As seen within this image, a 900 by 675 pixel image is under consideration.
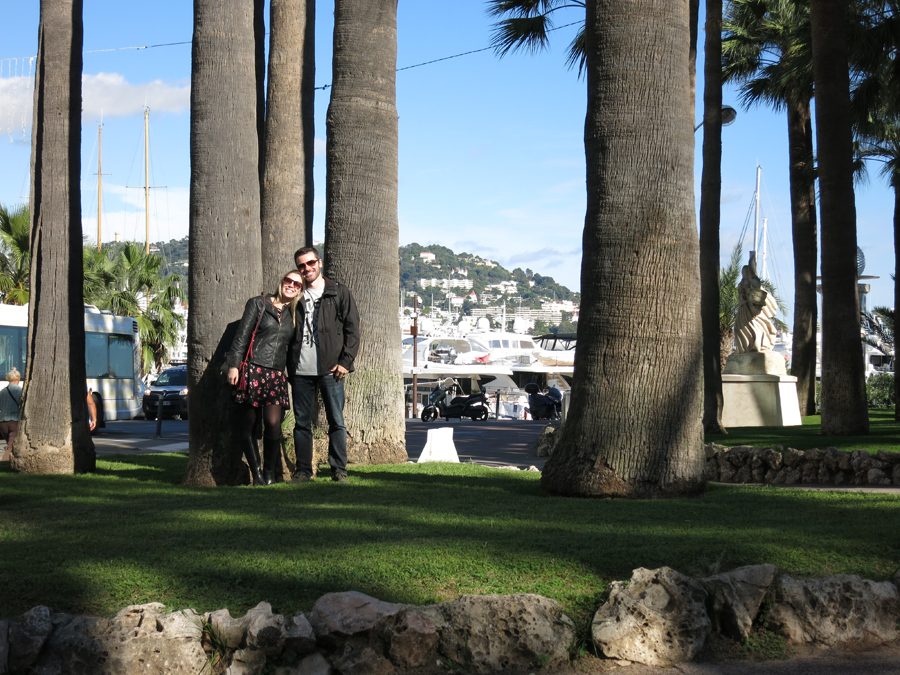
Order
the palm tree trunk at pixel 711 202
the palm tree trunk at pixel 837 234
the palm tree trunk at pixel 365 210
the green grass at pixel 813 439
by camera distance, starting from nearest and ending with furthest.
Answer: the palm tree trunk at pixel 365 210 → the green grass at pixel 813 439 → the palm tree trunk at pixel 837 234 → the palm tree trunk at pixel 711 202

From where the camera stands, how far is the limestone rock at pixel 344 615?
4.33m

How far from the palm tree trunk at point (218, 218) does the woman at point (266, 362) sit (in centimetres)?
28

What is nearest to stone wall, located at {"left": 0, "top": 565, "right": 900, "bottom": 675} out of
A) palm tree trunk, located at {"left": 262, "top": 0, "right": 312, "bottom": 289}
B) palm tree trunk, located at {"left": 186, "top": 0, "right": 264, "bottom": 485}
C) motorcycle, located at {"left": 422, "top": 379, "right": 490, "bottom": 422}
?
palm tree trunk, located at {"left": 186, "top": 0, "right": 264, "bottom": 485}

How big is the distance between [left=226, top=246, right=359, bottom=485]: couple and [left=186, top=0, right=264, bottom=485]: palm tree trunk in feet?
1.06

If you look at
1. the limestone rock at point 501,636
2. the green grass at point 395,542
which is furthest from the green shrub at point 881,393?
the limestone rock at point 501,636

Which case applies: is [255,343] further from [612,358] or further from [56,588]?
[56,588]

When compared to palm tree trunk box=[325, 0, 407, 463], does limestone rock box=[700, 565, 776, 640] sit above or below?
below

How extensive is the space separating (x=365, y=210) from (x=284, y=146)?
6.71 ft

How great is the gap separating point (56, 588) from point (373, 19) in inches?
318

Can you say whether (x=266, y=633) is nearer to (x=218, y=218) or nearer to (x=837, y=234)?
(x=218, y=218)

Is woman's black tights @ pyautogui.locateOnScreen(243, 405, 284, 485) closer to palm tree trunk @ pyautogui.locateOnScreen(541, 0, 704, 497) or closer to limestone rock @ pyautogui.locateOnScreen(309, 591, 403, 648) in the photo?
palm tree trunk @ pyautogui.locateOnScreen(541, 0, 704, 497)

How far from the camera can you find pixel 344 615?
438cm

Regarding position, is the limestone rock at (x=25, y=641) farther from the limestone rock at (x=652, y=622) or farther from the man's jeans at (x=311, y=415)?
the man's jeans at (x=311, y=415)

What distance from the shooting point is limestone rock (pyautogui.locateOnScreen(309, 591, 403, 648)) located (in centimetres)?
433
